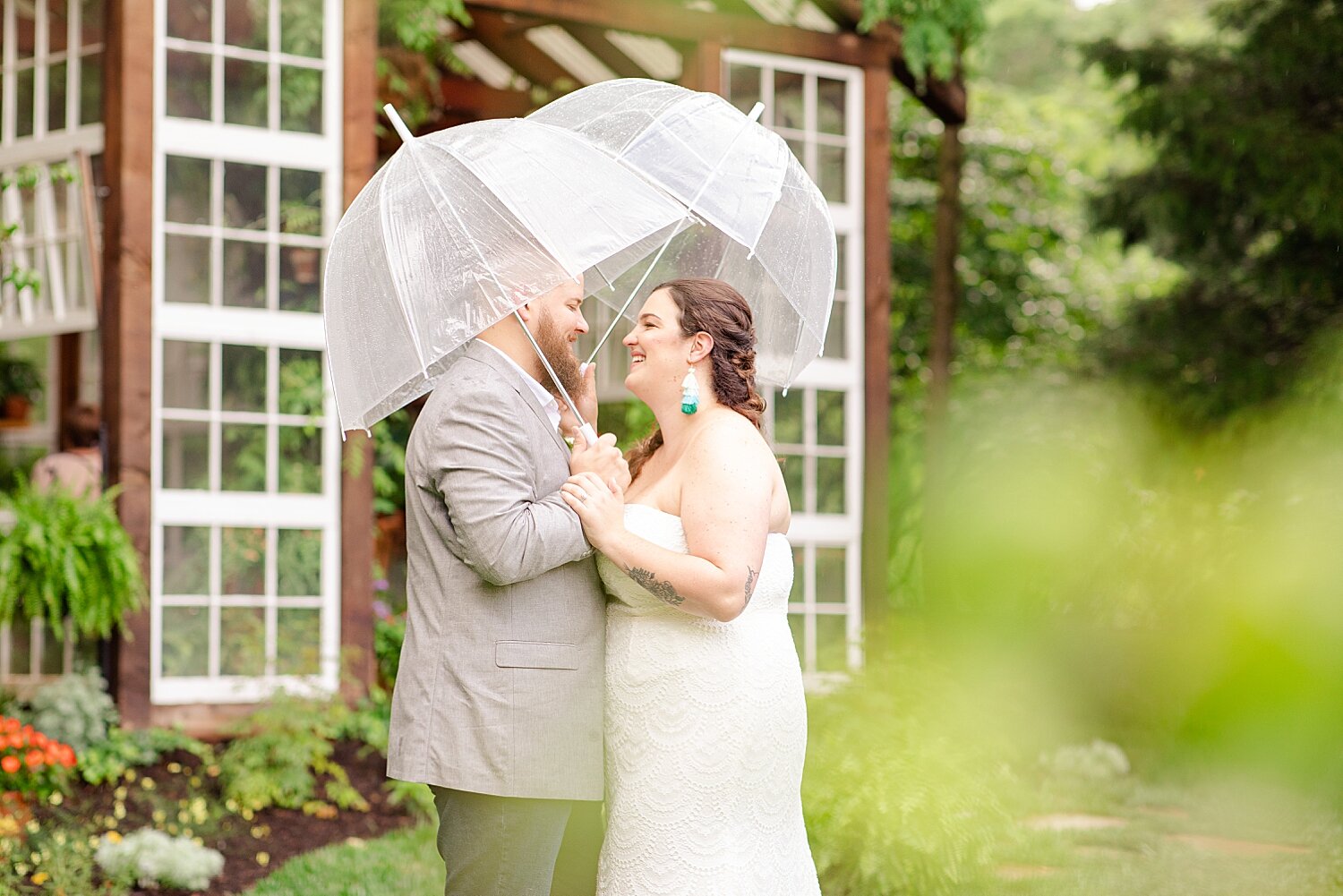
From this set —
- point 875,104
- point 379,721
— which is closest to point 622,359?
point 875,104

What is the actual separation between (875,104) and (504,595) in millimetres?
5981

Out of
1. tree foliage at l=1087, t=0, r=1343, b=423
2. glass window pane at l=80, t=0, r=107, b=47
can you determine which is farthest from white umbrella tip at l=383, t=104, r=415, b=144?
tree foliage at l=1087, t=0, r=1343, b=423

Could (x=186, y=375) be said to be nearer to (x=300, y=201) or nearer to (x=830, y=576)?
(x=300, y=201)

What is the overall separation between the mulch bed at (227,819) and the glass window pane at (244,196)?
2.47 meters

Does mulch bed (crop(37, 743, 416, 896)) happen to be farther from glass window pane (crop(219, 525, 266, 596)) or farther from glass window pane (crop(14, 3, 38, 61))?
glass window pane (crop(14, 3, 38, 61))

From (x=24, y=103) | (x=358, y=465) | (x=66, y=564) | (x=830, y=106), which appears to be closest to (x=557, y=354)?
(x=66, y=564)

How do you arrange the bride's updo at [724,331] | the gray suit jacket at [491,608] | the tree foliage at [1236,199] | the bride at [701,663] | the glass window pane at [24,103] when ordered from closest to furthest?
the gray suit jacket at [491,608]
the bride at [701,663]
the bride's updo at [724,331]
the glass window pane at [24,103]
the tree foliage at [1236,199]

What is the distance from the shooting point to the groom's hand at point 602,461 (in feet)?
9.27

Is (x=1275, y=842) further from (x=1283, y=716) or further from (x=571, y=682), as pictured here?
(x=571, y=682)

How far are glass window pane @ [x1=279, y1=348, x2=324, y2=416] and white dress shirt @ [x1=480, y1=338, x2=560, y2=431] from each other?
13.0 ft

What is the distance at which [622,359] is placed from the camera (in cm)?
895

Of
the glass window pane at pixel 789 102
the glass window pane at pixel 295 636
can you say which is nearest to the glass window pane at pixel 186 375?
the glass window pane at pixel 295 636

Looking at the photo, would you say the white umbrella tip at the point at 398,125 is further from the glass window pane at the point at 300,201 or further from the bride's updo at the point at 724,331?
the glass window pane at the point at 300,201

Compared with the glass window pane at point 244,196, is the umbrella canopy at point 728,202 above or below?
below
